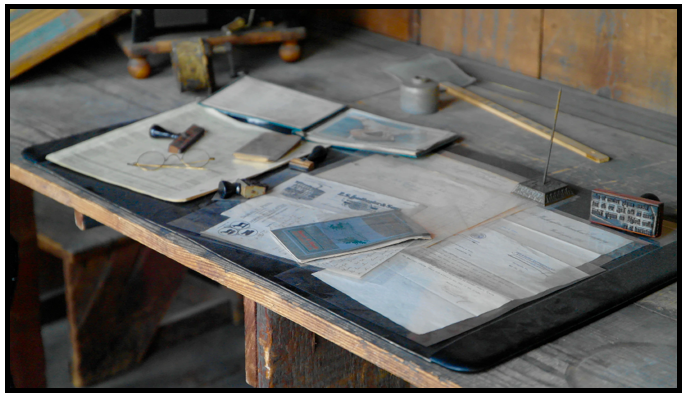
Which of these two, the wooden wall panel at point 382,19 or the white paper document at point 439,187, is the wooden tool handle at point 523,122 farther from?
the wooden wall panel at point 382,19

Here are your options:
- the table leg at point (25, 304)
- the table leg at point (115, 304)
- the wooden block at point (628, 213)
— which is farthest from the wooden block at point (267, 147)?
the table leg at point (115, 304)

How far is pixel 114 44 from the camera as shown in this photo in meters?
2.35

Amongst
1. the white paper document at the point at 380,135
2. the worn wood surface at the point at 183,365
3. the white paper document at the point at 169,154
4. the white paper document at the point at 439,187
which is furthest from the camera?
the worn wood surface at the point at 183,365

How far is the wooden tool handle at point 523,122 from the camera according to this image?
58.6 inches

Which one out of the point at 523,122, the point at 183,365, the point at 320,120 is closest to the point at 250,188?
the point at 320,120

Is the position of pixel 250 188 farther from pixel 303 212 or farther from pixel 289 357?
pixel 289 357

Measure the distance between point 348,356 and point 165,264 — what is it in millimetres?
1148

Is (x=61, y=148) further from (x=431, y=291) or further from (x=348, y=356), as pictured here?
(x=431, y=291)

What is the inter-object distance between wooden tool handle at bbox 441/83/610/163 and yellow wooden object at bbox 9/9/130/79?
951 millimetres

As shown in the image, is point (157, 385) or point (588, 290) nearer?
point (588, 290)

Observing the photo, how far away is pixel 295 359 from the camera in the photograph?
1.27 meters

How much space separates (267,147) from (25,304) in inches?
38.2

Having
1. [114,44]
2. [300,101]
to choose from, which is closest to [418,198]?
[300,101]

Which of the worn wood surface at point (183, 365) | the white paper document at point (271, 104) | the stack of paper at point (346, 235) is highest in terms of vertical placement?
the white paper document at point (271, 104)
